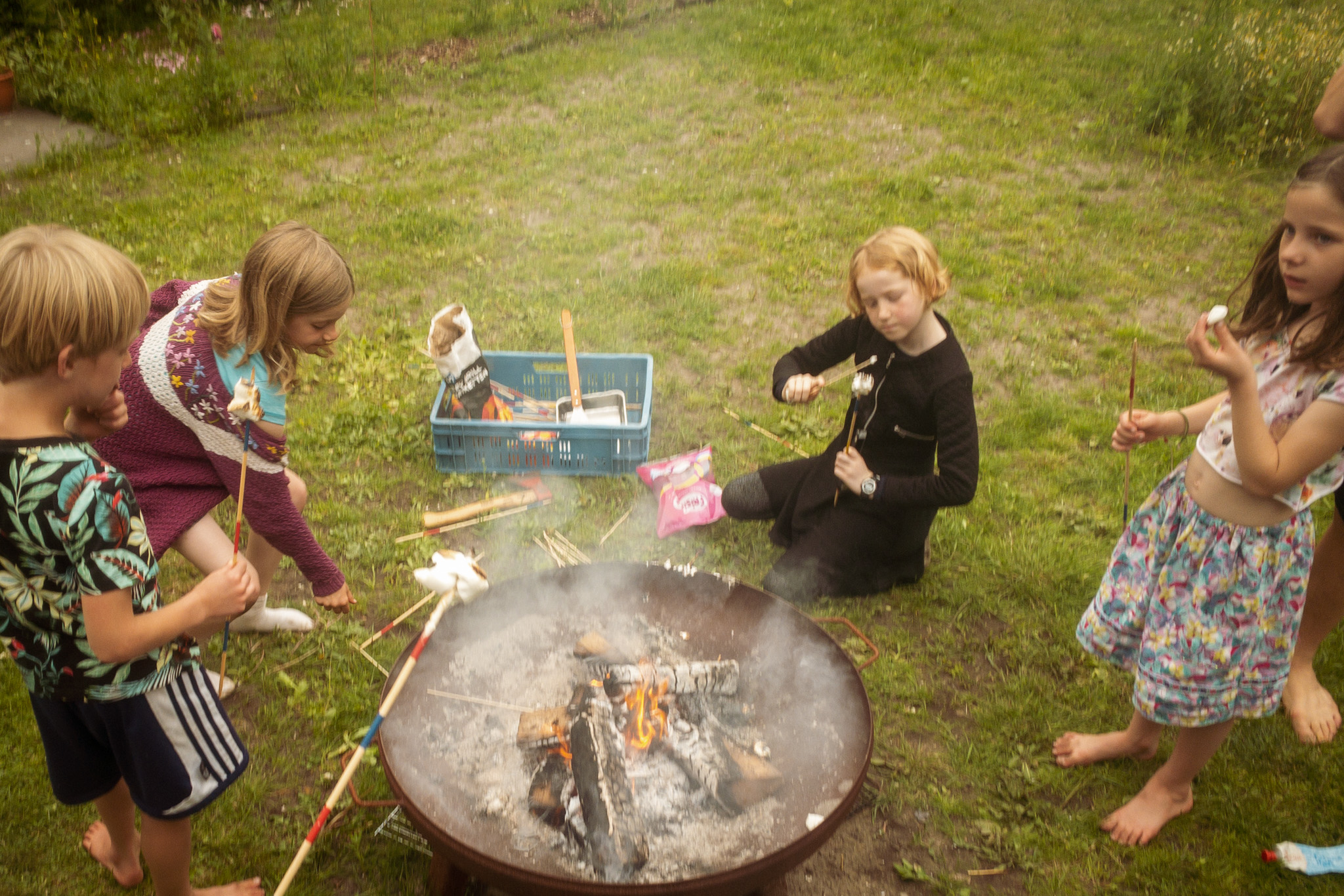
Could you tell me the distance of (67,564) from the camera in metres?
1.75

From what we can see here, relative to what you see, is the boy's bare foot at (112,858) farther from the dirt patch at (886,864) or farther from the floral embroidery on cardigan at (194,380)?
the dirt patch at (886,864)

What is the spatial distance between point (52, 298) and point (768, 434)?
318 cm

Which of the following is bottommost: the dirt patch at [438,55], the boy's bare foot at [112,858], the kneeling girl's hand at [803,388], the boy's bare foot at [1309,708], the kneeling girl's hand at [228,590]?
the boy's bare foot at [1309,708]

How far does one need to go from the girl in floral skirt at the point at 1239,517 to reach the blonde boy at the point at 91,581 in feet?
7.66

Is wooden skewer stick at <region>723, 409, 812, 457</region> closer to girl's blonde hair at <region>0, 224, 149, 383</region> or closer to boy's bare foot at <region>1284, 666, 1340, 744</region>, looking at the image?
boy's bare foot at <region>1284, 666, 1340, 744</region>

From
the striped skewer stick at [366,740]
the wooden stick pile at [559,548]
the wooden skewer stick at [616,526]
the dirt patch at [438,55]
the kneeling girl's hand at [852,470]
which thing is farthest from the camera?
the dirt patch at [438,55]

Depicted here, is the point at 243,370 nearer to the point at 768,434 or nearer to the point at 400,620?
the point at 400,620

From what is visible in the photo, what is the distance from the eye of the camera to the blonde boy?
1.66 m

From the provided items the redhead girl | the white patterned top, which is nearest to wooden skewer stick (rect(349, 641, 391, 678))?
the redhead girl

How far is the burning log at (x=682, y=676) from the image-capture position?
255 cm

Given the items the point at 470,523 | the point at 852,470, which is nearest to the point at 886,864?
the point at 852,470

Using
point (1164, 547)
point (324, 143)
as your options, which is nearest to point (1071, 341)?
point (1164, 547)

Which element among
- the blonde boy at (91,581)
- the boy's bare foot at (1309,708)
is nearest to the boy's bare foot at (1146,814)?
the boy's bare foot at (1309,708)

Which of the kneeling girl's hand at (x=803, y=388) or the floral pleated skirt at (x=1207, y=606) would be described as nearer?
the floral pleated skirt at (x=1207, y=606)
